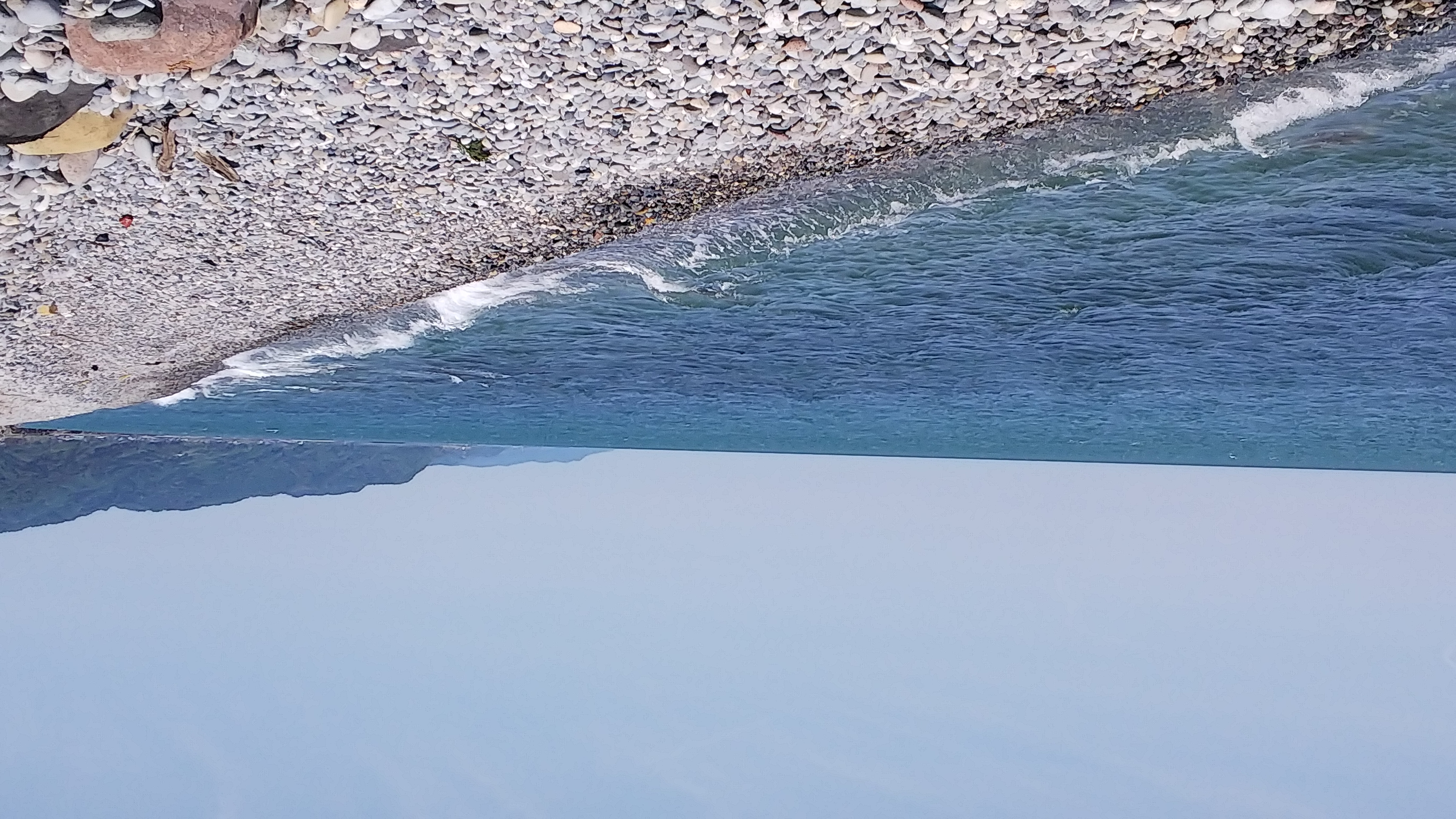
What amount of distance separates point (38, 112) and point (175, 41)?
0.42 metres

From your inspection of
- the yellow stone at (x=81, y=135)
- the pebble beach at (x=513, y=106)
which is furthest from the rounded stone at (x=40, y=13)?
the yellow stone at (x=81, y=135)

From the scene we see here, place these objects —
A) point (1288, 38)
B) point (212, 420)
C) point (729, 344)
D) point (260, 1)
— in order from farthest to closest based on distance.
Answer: point (212, 420) → point (729, 344) → point (1288, 38) → point (260, 1)

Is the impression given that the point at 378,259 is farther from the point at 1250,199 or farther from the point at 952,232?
the point at 1250,199

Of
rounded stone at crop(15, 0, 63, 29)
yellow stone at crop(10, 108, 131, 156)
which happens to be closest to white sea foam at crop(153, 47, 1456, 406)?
yellow stone at crop(10, 108, 131, 156)

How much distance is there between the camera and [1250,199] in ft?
7.13

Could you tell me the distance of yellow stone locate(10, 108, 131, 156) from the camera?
6.01 feet

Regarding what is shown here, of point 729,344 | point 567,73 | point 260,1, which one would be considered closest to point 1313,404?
point 729,344

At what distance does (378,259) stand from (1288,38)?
2.53 metres

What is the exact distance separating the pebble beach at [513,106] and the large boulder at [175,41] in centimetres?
1

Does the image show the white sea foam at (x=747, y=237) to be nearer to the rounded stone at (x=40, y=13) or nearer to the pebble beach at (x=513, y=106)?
the pebble beach at (x=513, y=106)

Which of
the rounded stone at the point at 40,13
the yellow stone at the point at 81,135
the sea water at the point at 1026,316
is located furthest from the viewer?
the sea water at the point at 1026,316

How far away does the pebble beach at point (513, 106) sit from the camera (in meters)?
1.74

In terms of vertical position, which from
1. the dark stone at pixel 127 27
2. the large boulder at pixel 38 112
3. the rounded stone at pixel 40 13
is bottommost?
the large boulder at pixel 38 112

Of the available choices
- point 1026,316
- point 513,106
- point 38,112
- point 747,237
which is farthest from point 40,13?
point 1026,316
